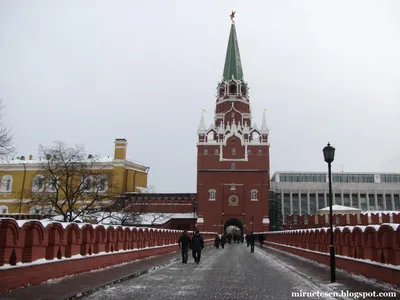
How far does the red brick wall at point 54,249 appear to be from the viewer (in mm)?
9422

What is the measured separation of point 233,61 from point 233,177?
1994cm

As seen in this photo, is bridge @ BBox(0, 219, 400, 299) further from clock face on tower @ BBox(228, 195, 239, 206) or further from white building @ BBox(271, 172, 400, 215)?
white building @ BBox(271, 172, 400, 215)

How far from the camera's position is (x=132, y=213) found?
50.9 metres

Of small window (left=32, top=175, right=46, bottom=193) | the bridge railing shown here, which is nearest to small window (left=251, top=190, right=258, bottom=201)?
small window (left=32, top=175, right=46, bottom=193)

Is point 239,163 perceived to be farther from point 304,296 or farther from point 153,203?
point 304,296

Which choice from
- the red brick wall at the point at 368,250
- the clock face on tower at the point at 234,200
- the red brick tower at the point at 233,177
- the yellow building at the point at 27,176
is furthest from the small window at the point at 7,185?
the red brick wall at the point at 368,250

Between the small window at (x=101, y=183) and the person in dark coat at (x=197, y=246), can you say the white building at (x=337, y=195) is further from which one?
the person in dark coat at (x=197, y=246)

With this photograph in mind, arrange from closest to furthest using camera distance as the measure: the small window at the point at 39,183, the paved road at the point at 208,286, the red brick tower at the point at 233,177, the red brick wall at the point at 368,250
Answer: the paved road at the point at 208,286 < the red brick wall at the point at 368,250 < the small window at the point at 39,183 < the red brick tower at the point at 233,177

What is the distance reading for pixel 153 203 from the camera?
209 ft

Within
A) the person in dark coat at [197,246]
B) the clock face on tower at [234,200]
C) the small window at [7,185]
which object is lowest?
the person in dark coat at [197,246]

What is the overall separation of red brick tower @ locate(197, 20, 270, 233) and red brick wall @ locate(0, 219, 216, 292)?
135ft

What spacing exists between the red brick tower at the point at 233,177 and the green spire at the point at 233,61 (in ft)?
27.0

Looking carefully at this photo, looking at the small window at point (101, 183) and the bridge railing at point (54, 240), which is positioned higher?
the small window at point (101, 183)

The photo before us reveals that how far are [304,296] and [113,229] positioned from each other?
993cm
